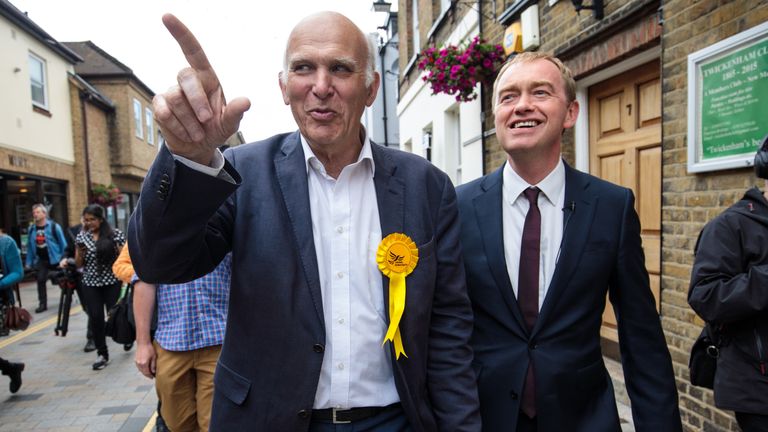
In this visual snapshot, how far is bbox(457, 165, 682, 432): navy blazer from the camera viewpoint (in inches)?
71.1

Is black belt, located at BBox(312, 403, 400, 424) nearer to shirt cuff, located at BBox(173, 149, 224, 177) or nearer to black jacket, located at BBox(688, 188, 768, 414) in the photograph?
shirt cuff, located at BBox(173, 149, 224, 177)

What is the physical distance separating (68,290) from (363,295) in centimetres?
645

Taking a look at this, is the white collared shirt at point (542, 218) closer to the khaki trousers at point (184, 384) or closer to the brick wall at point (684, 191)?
the brick wall at point (684, 191)

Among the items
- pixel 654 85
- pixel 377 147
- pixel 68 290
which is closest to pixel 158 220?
pixel 377 147

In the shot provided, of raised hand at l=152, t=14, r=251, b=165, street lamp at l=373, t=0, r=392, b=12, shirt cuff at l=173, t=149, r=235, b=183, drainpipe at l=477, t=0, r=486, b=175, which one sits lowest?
shirt cuff at l=173, t=149, r=235, b=183

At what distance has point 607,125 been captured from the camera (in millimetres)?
4645

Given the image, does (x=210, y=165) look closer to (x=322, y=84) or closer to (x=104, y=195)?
(x=322, y=84)

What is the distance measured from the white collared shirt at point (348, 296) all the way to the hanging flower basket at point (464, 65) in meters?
4.77

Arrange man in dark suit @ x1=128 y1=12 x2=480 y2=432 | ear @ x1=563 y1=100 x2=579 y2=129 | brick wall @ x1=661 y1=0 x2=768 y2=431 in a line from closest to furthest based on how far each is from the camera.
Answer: man in dark suit @ x1=128 y1=12 x2=480 y2=432, ear @ x1=563 y1=100 x2=579 y2=129, brick wall @ x1=661 y1=0 x2=768 y2=431

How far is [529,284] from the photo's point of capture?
6.18ft

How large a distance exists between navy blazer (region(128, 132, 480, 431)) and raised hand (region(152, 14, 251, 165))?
0.11m

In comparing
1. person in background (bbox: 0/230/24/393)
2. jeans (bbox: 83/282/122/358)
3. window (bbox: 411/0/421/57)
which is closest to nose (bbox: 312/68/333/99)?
person in background (bbox: 0/230/24/393)

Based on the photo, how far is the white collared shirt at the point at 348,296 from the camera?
154 cm

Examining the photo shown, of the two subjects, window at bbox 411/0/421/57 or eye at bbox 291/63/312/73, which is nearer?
eye at bbox 291/63/312/73
